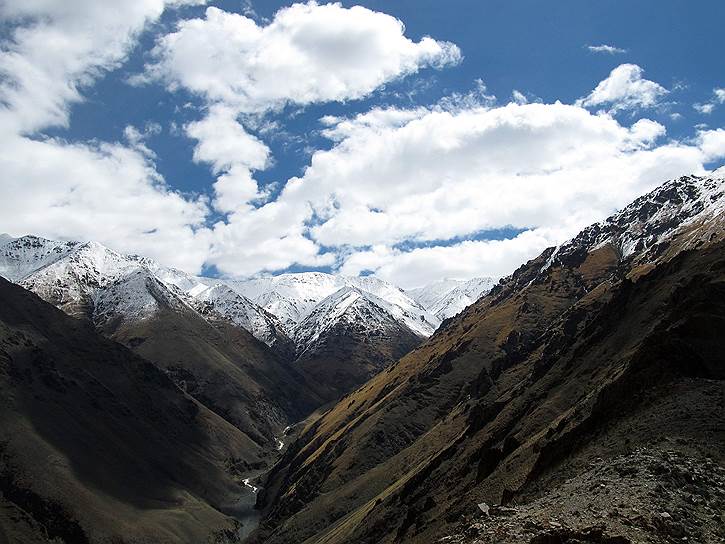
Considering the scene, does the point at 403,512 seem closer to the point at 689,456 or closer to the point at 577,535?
the point at 689,456

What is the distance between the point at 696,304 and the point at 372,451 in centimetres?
13866

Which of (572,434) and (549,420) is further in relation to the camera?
(549,420)

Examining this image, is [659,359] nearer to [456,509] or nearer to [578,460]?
[578,460]

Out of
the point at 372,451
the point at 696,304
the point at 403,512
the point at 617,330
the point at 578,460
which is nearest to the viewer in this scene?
the point at 578,460

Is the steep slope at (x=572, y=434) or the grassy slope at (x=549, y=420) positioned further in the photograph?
the grassy slope at (x=549, y=420)

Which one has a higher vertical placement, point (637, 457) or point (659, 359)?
point (659, 359)

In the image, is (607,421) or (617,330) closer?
(607,421)

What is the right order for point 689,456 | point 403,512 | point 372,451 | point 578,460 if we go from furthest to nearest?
point 372,451, point 403,512, point 578,460, point 689,456

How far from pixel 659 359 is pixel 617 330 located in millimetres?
64420

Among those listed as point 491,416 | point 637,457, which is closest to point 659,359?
point 637,457

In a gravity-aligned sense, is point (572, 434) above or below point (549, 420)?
above

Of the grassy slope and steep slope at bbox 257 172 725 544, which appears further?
the grassy slope

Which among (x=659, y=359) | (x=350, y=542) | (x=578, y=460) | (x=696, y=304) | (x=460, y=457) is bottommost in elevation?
(x=350, y=542)

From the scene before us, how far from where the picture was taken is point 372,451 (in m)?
194
